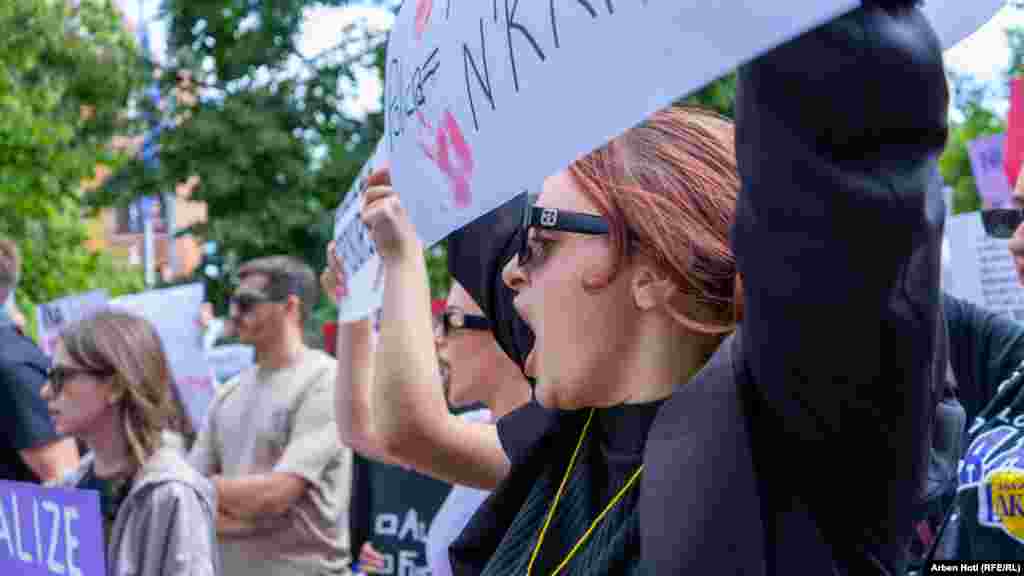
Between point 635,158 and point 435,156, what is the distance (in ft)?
0.77

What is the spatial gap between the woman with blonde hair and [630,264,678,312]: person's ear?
59.2 inches

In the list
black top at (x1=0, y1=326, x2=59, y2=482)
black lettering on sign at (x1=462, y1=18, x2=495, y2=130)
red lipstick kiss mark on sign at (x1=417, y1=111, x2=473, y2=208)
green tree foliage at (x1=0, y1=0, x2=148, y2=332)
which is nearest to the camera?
black lettering on sign at (x1=462, y1=18, x2=495, y2=130)

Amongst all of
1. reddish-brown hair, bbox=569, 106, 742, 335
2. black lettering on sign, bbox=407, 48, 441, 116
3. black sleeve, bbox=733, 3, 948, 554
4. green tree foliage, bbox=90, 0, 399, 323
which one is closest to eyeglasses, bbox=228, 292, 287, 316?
black lettering on sign, bbox=407, 48, 441, 116

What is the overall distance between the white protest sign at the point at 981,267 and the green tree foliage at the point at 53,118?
10937 millimetres

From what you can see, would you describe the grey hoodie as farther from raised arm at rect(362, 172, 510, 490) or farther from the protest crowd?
raised arm at rect(362, 172, 510, 490)

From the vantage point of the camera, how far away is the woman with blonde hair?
2670mm

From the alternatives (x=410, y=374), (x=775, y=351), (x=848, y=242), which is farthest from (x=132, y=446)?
(x=848, y=242)

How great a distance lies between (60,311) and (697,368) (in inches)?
232

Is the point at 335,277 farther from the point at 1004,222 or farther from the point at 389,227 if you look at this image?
the point at 1004,222

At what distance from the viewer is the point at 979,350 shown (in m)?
2.98

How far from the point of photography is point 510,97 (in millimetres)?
1229

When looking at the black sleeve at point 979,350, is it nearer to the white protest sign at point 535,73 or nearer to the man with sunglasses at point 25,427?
the white protest sign at point 535,73

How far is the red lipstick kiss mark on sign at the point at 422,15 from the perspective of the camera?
4.99ft

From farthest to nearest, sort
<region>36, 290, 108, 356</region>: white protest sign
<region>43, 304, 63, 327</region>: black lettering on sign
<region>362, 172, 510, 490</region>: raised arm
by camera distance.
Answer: <region>43, 304, 63, 327</region>: black lettering on sign, <region>36, 290, 108, 356</region>: white protest sign, <region>362, 172, 510, 490</region>: raised arm
